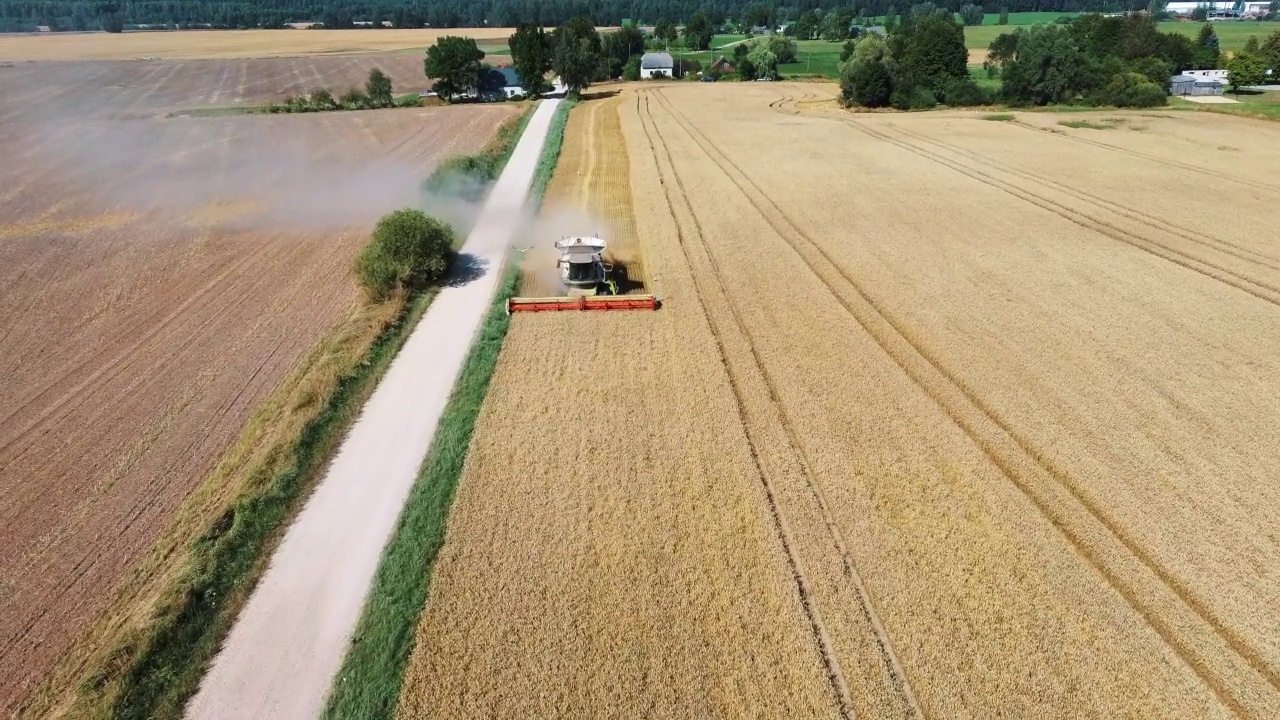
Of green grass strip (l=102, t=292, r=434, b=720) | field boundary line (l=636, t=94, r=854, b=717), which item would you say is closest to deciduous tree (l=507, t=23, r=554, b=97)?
field boundary line (l=636, t=94, r=854, b=717)

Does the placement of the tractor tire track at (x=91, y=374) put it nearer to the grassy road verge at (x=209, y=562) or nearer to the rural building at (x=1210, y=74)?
the grassy road verge at (x=209, y=562)

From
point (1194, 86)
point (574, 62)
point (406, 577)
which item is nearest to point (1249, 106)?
point (1194, 86)

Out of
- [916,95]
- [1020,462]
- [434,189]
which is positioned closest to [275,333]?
[434,189]

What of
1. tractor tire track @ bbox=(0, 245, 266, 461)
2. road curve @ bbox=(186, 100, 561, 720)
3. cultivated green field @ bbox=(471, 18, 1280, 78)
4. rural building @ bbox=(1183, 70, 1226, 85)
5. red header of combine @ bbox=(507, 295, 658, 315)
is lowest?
road curve @ bbox=(186, 100, 561, 720)

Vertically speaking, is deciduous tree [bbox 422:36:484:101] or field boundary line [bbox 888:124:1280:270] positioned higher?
deciduous tree [bbox 422:36:484:101]

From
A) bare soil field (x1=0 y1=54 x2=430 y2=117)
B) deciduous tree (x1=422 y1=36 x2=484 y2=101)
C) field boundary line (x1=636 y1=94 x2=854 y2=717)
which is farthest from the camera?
deciduous tree (x1=422 y1=36 x2=484 y2=101)

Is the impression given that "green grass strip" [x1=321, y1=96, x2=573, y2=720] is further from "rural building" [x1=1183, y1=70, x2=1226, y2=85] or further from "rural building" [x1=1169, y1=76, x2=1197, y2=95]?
"rural building" [x1=1183, y1=70, x2=1226, y2=85]

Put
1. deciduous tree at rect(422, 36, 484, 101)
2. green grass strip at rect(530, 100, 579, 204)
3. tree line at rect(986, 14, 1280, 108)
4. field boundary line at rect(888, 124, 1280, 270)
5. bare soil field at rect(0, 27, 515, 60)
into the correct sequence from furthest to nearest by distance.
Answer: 1. bare soil field at rect(0, 27, 515, 60)
2. deciduous tree at rect(422, 36, 484, 101)
3. tree line at rect(986, 14, 1280, 108)
4. green grass strip at rect(530, 100, 579, 204)
5. field boundary line at rect(888, 124, 1280, 270)

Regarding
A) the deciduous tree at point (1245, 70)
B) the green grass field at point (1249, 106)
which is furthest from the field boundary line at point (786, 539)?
the deciduous tree at point (1245, 70)
